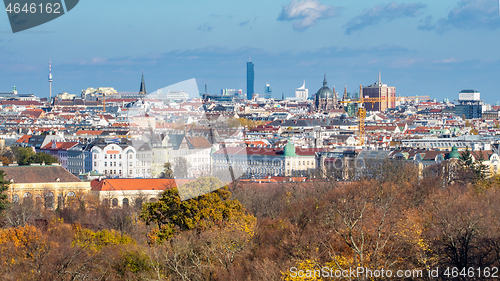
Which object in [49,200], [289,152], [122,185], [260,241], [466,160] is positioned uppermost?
[289,152]

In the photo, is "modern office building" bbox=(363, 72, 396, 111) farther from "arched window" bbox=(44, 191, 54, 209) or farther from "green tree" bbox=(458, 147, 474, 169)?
"arched window" bbox=(44, 191, 54, 209)

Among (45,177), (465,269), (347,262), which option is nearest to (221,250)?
(347,262)

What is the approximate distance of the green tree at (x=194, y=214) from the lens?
2438 cm

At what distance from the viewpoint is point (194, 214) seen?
24.5 meters

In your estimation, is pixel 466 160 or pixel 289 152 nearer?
pixel 466 160

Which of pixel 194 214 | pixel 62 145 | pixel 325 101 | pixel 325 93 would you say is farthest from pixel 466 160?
pixel 325 93

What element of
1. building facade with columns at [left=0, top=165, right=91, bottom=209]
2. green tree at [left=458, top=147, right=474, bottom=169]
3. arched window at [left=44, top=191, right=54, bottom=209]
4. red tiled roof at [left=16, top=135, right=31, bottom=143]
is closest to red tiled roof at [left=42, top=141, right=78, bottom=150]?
red tiled roof at [left=16, top=135, right=31, bottom=143]

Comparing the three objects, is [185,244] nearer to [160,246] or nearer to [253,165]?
[160,246]

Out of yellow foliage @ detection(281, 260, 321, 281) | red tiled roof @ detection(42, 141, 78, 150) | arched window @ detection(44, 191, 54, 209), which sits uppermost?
red tiled roof @ detection(42, 141, 78, 150)

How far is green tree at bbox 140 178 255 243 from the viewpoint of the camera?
2438 centimetres

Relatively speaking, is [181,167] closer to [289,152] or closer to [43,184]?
[43,184]

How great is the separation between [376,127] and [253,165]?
178 ft

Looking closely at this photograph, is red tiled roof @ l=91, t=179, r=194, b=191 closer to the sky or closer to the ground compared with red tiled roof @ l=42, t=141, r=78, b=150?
closer to the ground

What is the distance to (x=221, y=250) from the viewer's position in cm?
2284
